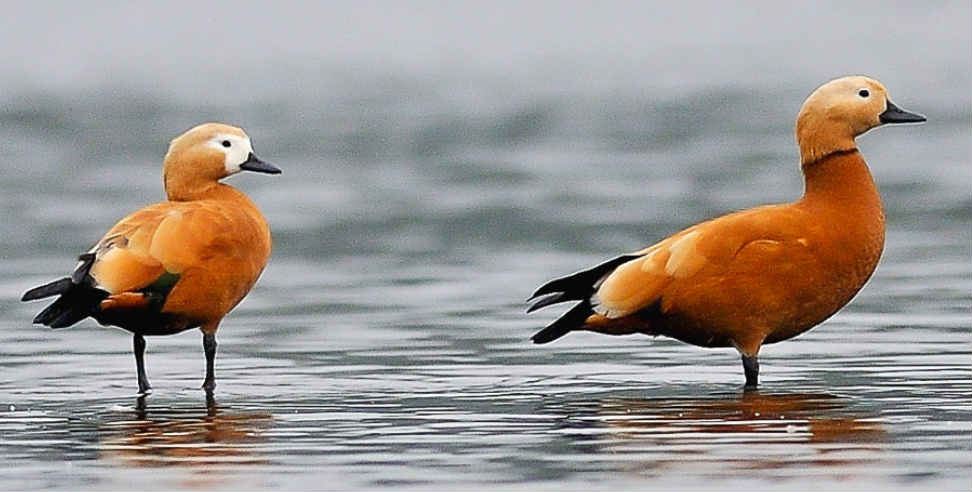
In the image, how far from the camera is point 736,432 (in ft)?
35.7

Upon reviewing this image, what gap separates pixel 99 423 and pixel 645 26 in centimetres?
5122

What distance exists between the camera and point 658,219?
2188 cm

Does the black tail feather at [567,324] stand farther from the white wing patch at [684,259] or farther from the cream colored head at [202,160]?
the cream colored head at [202,160]

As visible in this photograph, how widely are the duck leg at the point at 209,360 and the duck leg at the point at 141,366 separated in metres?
0.27

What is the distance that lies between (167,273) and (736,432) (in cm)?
321

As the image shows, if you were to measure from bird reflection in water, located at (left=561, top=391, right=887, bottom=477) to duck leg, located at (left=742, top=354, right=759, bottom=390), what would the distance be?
0.27m

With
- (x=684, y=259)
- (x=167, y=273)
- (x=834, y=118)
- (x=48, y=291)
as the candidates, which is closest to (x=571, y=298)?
(x=684, y=259)

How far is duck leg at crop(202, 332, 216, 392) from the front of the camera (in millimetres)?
12812

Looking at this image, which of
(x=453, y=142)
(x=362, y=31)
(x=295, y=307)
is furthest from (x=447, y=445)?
(x=362, y=31)

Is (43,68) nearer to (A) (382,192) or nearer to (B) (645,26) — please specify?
(B) (645,26)

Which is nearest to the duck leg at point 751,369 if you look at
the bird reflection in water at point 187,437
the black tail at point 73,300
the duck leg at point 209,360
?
the bird reflection in water at point 187,437

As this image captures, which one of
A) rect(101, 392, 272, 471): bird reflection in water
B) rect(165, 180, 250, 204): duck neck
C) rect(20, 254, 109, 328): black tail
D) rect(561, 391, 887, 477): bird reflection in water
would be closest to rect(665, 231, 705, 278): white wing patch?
rect(561, 391, 887, 477): bird reflection in water

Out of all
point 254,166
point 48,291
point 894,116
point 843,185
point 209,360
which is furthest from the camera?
point 254,166

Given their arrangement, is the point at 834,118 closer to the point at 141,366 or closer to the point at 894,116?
the point at 894,116
